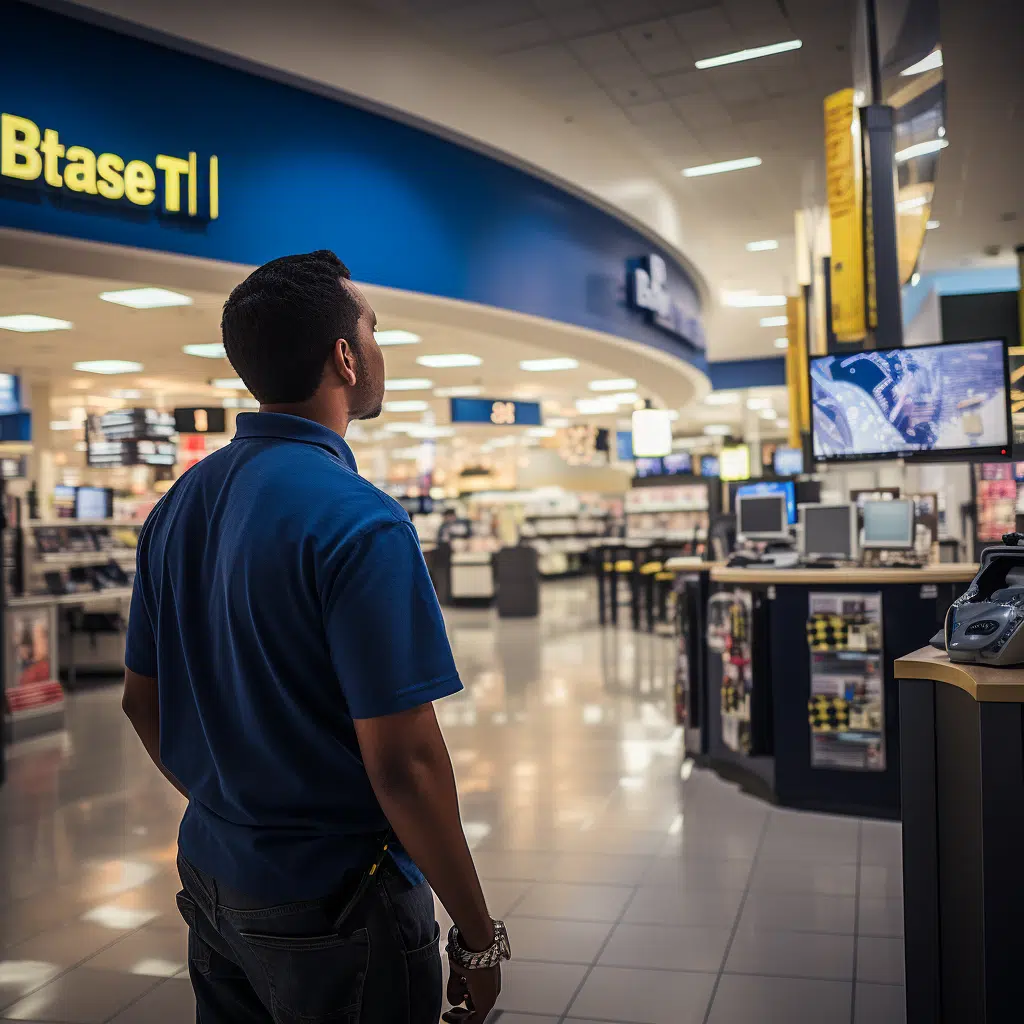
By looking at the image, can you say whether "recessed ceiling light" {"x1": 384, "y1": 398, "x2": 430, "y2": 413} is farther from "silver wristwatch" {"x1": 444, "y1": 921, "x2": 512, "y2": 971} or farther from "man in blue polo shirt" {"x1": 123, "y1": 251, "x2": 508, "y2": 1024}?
"silver wristwatch" {"x1": 444, "y1": 921, "x2": 512, "y2": 971}

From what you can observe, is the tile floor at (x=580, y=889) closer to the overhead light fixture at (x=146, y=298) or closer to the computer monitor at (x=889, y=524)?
the computer monitor at (x=889, y=524)

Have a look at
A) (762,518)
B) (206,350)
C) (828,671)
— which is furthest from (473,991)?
(206,350)

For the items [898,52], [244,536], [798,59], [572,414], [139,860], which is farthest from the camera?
[572,414]

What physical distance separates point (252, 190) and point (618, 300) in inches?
161

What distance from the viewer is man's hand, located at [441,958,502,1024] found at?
4.19ft

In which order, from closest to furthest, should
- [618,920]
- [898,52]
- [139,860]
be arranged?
1. [618,920]
2. [139,860]
3. [898,52]

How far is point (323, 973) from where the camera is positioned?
A: 4.02 ft

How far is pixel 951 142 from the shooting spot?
9.07 meters

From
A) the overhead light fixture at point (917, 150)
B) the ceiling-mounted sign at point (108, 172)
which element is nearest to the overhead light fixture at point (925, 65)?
the overhead light fixture at point (917, 150)

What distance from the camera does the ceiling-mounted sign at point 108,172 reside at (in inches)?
205

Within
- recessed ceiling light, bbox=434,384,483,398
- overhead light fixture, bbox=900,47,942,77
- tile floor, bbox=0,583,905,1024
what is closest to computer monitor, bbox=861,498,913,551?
tile floor, bbox=0,583,905,1024

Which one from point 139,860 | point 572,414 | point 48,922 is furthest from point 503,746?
point 572,414

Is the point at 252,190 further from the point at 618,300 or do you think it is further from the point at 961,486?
the point at 961,486

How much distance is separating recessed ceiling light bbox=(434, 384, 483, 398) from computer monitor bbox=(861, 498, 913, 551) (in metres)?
9.39
